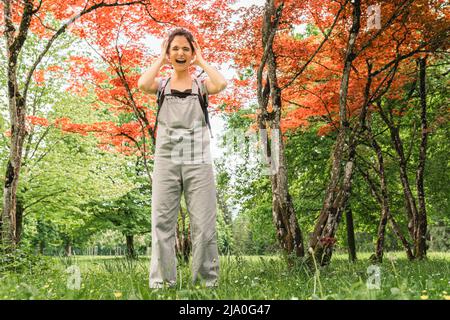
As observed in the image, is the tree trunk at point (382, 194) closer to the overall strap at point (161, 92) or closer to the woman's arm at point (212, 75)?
the woman's arm at point (212, 75)

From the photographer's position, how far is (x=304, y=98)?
10.7 m

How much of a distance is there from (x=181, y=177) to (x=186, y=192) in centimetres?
12

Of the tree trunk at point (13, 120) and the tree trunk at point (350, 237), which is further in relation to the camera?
the tree trunk at point (350, 237)

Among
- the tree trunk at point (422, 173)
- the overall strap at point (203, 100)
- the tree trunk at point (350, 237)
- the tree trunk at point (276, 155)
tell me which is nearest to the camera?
the overall strap at point (203, 100)

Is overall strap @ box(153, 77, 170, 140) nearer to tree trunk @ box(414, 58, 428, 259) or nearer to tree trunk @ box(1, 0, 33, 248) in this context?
tree trunk @ box(1, 0, 33, 248)

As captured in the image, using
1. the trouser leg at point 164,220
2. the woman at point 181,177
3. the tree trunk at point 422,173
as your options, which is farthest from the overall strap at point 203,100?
the tree trunk at point 422,173

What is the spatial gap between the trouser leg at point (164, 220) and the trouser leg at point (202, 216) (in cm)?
11

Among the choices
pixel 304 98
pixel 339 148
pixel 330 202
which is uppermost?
pixel 304 98

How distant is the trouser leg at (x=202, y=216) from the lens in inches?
132

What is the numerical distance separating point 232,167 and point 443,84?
747 centimetres
